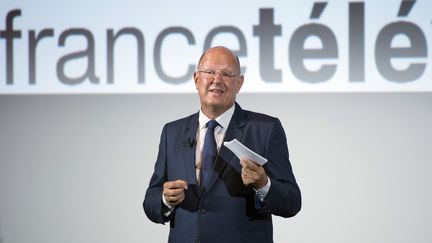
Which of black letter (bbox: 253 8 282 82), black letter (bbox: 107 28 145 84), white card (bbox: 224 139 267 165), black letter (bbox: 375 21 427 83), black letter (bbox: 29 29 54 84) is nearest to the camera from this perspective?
white card (bbox: 224 139 267 165)

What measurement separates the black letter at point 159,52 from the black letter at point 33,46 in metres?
0.74

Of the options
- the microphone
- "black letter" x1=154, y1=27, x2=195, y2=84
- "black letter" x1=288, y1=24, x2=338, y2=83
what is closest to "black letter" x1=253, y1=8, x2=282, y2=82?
"black letter" x1=288, y1=24, x2=338, y2=83

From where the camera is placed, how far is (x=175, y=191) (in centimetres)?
182

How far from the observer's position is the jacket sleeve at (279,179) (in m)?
1.88

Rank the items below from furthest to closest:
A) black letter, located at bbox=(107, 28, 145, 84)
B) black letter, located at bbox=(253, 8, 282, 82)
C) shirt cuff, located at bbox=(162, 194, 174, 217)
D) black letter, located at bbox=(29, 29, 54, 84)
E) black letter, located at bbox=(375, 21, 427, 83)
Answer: black letter, located at bbox=(29, 29, 54, 84) < black letter, located at bbox=(107, 28, 145, 84) < black letter, located at bbox=(253, 8, 282, 82) < black letter, located at bbox=(375, 21, 427, 83) < shirt cuff, located at bbox=(162, 194, 174, 217)

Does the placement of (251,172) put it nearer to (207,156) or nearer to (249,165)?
(249,165)

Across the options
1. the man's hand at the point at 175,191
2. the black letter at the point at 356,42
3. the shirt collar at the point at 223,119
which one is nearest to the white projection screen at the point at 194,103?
the black letter at the point at 356,42

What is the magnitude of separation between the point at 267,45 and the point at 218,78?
174 cm

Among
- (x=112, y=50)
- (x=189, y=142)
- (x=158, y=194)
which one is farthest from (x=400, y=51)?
(x=158, y=194)

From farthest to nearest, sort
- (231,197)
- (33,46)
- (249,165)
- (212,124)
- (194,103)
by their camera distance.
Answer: (33,46) < (194,103) < (212,124) < (231,197) < (249,165)

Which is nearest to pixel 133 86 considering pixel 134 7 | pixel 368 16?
pixel 134 7

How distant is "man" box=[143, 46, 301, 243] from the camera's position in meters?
1.95

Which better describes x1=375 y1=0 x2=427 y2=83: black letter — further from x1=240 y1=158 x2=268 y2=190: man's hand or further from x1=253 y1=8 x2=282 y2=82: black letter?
x1=240 y1=158 x2=268 y2=190: man's hand

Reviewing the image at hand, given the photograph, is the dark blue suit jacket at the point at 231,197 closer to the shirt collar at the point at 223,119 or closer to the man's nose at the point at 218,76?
the shirt collar at the point at 223,119
